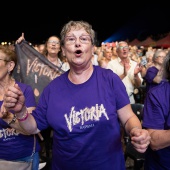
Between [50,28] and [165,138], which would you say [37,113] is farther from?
[50,28]

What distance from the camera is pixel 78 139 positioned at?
1.74m

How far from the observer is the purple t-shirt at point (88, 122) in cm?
172

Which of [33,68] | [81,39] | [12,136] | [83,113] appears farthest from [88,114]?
[33,68]

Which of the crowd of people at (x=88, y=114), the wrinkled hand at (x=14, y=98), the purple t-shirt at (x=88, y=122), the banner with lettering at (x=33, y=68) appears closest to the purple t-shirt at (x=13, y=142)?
the crowd of people at (x=88, y=114)

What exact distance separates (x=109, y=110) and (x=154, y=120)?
30cm

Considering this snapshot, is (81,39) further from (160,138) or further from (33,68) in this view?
(33,68)

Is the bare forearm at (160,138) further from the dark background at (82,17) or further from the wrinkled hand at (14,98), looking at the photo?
the dark background at (82,17)

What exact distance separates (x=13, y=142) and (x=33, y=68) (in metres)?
1.63

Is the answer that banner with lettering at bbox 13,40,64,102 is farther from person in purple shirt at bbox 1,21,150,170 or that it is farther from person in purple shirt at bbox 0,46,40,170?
person in purple shirt at bbox 1,21,150,170

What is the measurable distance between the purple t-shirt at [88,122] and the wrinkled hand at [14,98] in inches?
10.3

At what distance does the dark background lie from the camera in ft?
116

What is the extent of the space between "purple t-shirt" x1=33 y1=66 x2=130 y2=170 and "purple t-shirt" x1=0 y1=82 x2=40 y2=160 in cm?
46

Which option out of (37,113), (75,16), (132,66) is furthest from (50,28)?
(37,113)

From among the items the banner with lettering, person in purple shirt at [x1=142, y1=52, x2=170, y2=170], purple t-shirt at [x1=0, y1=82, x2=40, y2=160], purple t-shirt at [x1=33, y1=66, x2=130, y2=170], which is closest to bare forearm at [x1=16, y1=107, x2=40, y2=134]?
purple t-shirt at [x1=33, y1=66, x2=130, y2=170]
